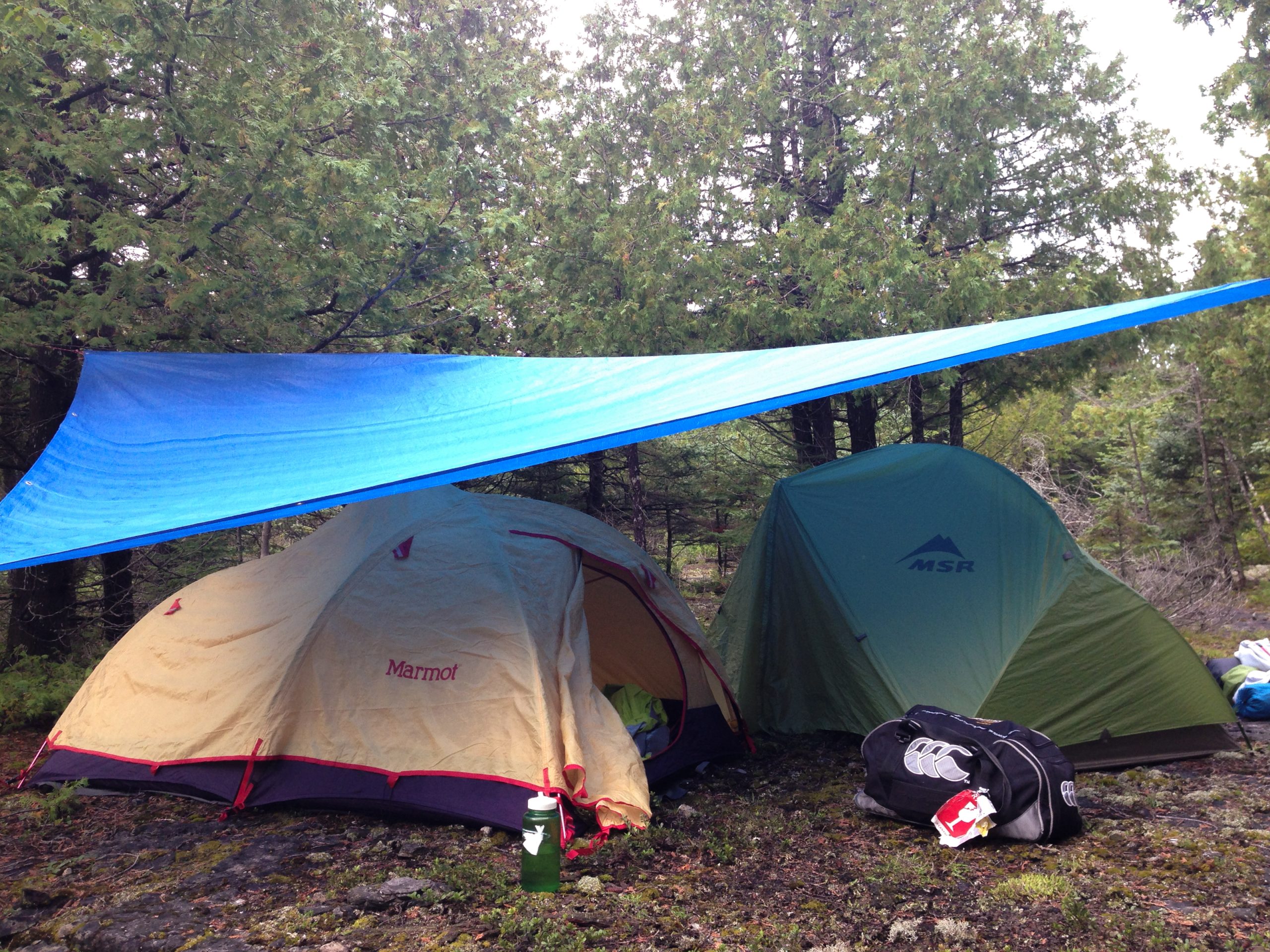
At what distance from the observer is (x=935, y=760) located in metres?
3.64

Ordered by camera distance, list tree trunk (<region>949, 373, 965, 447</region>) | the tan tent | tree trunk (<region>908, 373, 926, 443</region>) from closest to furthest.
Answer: the tan tent
tree trunk (<region>908, 373, 926, 443</region>)
tree trunk (<region>949, 373, 965, 447</region>)

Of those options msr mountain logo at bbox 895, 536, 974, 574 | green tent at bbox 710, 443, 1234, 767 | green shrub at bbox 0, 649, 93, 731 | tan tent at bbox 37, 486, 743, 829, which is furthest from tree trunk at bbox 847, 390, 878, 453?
green shrub at bbox 0, 649, 93, 731

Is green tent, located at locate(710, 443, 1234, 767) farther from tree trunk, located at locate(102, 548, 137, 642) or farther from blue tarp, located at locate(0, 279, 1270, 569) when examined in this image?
tree trunk, located at locate(102, 548, 137, 642)

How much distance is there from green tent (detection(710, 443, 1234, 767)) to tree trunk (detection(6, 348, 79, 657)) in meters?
4.92

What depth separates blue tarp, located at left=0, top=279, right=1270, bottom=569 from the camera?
3066 millimetres

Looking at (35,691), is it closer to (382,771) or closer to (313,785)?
(313,785)

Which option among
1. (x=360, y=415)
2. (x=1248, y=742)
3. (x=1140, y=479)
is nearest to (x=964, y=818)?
(x=1248, y=742)

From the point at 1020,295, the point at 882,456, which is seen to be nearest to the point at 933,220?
the point at 1020,295

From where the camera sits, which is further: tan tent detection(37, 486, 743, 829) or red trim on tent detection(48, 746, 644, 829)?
tan tent detection(37, 486, 743, 829)

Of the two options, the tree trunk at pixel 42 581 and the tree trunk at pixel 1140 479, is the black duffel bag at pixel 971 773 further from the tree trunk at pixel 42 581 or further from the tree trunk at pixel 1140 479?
the tree trunk at pixel 1140 479

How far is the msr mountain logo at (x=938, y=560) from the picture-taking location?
4.77 m

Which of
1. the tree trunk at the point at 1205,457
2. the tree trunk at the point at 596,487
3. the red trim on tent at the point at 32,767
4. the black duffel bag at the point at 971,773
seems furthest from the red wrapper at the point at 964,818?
the tree trunk at the point at 1205,457

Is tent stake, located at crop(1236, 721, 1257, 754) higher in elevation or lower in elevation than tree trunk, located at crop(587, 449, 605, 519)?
lower

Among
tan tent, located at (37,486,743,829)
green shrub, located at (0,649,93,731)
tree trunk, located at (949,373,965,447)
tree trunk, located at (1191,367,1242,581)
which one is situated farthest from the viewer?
tree trunk, located at (1191,367,1242,581)
